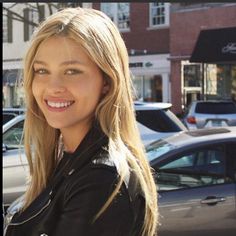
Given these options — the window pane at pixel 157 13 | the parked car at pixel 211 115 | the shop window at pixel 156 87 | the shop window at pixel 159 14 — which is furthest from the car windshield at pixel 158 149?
the window pane at pixel 157 13

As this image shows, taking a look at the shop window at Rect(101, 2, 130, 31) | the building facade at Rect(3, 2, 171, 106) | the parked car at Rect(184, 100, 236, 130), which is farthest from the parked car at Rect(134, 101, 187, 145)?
the shop window at Rect(101, 2, 130, 31)

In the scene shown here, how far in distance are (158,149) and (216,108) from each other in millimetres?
9065

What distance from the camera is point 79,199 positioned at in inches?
49.0

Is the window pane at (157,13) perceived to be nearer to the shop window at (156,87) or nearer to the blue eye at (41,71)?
the shop window at (156,87)

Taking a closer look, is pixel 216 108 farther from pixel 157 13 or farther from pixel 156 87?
pixel 157 13

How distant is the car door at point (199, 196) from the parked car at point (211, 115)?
8.59m

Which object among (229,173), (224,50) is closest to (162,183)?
(229,173)

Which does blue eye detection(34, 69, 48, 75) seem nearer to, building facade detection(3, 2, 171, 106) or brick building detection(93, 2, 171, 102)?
building facade detection(3, 2, 171, 106)

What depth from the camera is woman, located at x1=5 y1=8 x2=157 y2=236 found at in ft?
4.07

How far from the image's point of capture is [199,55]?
2312cm

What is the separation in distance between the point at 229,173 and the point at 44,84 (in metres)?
3.72

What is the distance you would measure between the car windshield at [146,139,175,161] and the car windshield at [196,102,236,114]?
8650 mm

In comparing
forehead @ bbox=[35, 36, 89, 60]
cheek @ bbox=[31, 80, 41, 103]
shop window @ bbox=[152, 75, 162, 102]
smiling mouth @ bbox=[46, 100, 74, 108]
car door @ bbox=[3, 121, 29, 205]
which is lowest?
car door @ bbox=[3, 121, 29, 205]

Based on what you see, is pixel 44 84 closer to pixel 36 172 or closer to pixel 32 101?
pixel 32 101
